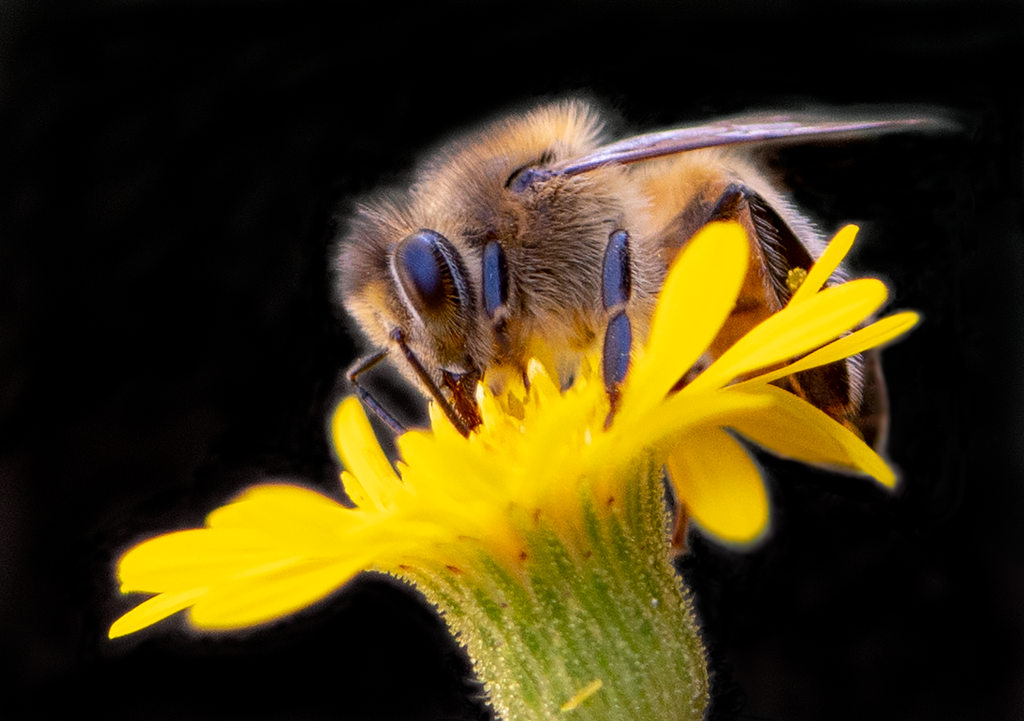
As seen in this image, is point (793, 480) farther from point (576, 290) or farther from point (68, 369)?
point (68, 369)

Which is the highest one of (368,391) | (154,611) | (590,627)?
(368,391)

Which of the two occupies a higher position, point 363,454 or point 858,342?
point 363,454

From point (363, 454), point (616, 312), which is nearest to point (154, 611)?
point (363, 454)

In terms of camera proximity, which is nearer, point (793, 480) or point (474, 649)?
point (474, 649)

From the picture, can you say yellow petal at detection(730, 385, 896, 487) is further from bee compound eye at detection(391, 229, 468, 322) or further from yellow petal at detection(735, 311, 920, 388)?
bee compound eye at detection(391, 229, 468, 322)

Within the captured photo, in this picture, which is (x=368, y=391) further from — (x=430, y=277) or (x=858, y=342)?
(x=858, y=342)

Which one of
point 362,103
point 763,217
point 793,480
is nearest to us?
point 763,217

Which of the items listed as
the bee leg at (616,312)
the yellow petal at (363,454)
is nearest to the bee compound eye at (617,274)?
the bee leg at (616,312)

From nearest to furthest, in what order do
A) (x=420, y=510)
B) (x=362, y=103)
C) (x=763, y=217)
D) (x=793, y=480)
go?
(x=420, y=510), (x=763, y=217), (x=793, y=480), (x=362, y=103)

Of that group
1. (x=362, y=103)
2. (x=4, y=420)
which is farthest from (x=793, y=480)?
(x=4, y=420)
